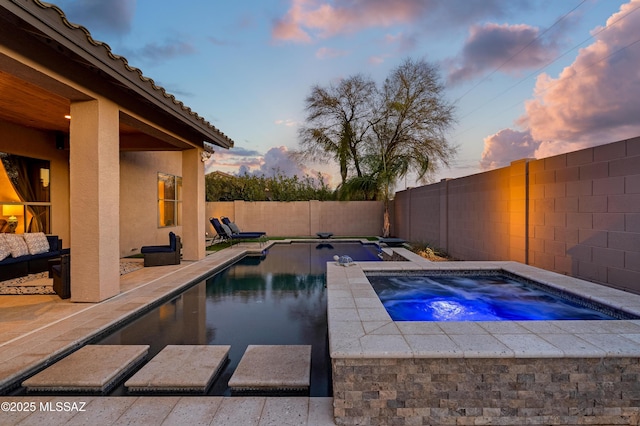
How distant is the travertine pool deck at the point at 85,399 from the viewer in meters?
2.25

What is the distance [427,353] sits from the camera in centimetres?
221

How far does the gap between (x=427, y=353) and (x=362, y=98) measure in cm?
1795

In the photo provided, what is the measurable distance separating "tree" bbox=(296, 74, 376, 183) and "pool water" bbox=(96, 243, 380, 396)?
12523 millimetres

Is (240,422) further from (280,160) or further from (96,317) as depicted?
(280,160)

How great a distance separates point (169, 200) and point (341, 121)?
10799mm

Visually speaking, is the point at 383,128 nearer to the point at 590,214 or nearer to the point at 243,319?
the point at 590,214

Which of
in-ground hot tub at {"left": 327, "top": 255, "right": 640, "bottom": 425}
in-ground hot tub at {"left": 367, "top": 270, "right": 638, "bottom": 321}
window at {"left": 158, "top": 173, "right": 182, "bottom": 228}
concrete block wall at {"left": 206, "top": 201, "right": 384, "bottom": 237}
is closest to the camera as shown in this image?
in-ground hot tub at {"left": 327, "top": 255, "right": 640, "bottom": 425}

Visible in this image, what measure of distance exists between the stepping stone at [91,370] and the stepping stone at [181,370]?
7.5 inches

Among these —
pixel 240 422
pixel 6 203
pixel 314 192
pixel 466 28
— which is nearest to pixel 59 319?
pixel 240 422

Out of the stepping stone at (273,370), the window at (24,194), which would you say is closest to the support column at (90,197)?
the stepping stone at (273,370)

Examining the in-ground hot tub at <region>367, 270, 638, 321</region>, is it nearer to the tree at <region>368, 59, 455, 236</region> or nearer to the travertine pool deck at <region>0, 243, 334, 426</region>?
the travertine pool deck at <region>0, 243, 334, 426</region>

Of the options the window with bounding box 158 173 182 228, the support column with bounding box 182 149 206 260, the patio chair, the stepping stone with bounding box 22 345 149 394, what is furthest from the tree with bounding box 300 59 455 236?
the stepping stone with bounding box 22 345 149 394

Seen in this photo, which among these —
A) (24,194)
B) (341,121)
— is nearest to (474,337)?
(24,194)

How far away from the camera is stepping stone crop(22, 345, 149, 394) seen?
268 cm
